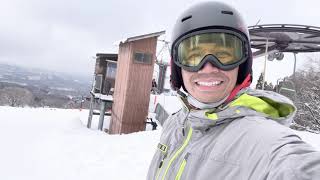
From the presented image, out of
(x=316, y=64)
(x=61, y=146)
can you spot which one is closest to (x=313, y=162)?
(x=61, y=146)

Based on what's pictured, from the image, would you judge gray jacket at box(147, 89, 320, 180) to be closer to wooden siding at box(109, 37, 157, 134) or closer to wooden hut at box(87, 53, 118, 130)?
wooden siding at box(109, 37, 157, 134)

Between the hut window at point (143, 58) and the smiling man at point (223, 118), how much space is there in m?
17.0

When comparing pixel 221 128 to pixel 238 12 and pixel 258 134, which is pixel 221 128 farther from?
pixel 238 12

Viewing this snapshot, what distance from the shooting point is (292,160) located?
1062 mm

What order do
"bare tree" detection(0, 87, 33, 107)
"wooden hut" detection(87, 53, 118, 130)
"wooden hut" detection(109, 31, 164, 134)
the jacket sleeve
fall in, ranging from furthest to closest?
"bare tree" detection(0, 87, 33, 107), "wooden hut" detection(87, 53, 118, 130), "wooden hut" detection(109, 31, 164, 134), the jacket sleeve

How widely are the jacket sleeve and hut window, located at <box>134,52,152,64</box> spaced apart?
59.3ft

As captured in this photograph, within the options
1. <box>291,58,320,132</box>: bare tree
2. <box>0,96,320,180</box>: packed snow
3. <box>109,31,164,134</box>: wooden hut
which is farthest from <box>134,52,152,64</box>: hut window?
<box>291,58,320,132</box>: bare tree

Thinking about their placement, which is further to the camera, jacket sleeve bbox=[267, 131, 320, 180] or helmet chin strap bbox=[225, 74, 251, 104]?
helmet chin strap bbox=[225, 74, 251, 104]

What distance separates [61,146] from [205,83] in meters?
12.9

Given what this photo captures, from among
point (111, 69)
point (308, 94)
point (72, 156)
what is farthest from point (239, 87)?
point (308, 94)

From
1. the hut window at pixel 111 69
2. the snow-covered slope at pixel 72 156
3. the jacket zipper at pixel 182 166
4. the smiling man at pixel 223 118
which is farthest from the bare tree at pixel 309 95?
the jacket zipper at pixel 182 166

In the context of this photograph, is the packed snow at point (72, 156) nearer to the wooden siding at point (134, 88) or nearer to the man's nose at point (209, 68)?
the wooden siding at point (134, 88)

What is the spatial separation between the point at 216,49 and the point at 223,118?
0.42 m

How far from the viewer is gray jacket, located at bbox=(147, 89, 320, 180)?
1.08 m
